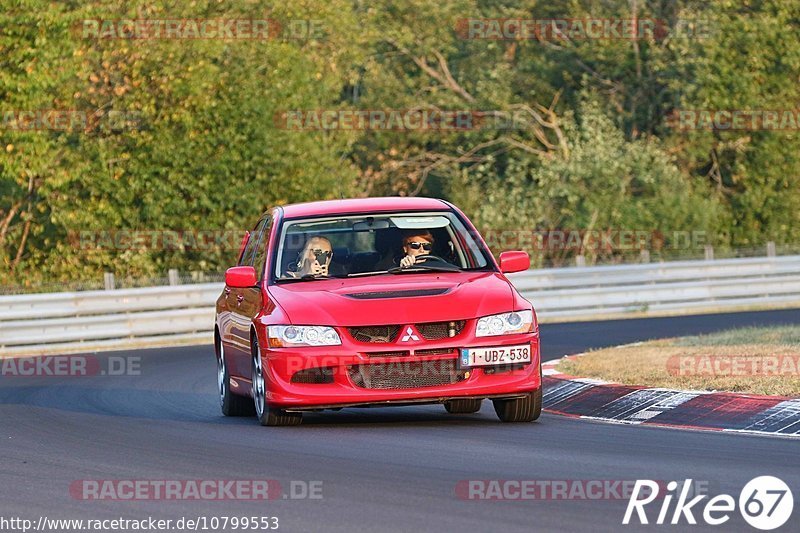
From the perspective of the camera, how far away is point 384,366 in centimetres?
1099

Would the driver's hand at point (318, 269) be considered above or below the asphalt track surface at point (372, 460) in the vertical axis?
above

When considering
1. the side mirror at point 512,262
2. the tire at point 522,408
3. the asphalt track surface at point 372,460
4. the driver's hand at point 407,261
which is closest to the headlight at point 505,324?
the tire at point 522,408

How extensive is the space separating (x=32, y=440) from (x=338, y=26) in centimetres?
3578

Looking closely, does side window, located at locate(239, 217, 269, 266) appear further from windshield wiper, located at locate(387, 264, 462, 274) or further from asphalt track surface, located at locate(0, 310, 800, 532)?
windshield wiper, located at locate(387, 264, 462, 274)

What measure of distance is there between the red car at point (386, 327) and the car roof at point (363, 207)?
0.16m

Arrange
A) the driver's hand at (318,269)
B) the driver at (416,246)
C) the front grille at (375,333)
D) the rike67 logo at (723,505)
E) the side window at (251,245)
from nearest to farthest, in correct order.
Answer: the rike67 logo at (723,505) < the front grille at (375,333) < the driver's hand at (318,269) < the driver at (416,246) < the side window at (251,245)

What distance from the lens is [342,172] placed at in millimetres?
39094

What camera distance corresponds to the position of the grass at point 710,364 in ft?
40.8

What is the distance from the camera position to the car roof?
41.3 ft

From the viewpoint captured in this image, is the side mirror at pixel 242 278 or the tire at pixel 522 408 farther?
the side mirror at pixel 242 278

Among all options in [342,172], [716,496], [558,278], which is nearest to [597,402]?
[716,496]

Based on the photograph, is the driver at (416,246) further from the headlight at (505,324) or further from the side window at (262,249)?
the headlight at (505,324)

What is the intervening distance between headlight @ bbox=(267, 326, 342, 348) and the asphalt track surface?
605mm

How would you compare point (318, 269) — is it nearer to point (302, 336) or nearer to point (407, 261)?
point (407, 261)
